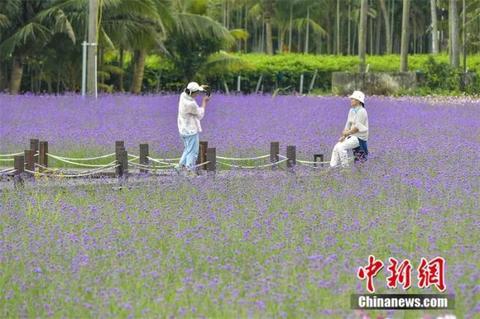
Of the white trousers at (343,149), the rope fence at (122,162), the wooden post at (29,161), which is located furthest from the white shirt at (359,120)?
the wooden post at (29,161)

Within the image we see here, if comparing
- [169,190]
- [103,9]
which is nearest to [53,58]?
[103,9]

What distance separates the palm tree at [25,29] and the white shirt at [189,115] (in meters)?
20.1

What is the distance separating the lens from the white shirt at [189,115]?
1786cm

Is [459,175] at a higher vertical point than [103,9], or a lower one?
lower

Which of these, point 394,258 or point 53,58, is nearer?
point 394,258

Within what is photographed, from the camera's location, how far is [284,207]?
1210 cm

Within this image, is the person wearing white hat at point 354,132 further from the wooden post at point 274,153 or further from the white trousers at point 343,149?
the wooden post at point 274,153

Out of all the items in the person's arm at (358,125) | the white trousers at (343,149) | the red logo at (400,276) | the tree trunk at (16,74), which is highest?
the tree trunk at (16,74)

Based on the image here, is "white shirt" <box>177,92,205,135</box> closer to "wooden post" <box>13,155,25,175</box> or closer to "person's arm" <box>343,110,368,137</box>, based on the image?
"person's arm" <box>343,110,368,137</box>

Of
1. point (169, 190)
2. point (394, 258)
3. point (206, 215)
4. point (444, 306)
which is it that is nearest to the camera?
point (444, 306)

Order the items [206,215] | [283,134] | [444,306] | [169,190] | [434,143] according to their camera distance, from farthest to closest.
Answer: [283,134] < [434,143] < [169,190] < [206,215] < [444,306]

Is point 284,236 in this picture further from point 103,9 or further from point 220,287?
point 103,9

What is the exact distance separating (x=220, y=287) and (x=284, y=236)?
1924 millimetres

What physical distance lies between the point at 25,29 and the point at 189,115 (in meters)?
21.7
